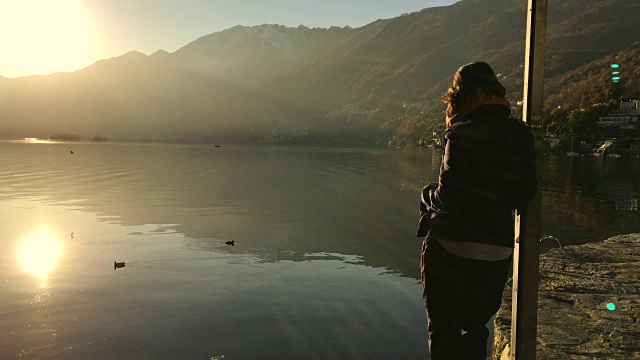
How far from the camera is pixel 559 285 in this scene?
8078mm

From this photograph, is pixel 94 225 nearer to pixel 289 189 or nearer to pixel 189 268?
pixel 189 268

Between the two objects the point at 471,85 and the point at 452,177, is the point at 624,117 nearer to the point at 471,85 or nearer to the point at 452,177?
the point at 471,85

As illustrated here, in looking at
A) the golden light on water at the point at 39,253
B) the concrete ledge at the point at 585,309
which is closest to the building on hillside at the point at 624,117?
the golden light on water at the point at 39,253

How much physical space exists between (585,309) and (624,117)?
164905 mm

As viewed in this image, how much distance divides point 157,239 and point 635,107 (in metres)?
161

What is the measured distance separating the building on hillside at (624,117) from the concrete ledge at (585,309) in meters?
158

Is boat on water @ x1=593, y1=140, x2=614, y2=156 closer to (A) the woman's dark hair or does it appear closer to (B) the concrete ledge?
(B) the concrete ledge

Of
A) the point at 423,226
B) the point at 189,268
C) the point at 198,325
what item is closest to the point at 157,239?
the point at 189,268

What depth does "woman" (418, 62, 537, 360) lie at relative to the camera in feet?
12.1

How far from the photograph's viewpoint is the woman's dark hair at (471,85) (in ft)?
12.5

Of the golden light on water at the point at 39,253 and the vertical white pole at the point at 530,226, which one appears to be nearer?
the vertical white pole at the point at 530,226

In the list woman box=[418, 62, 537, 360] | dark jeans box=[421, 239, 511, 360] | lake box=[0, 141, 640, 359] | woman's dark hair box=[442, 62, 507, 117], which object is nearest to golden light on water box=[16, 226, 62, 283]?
lake box=[0, 141, 640, 359]

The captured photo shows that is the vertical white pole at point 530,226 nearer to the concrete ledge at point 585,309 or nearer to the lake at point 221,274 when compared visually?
the concrete ledge at point 585,309

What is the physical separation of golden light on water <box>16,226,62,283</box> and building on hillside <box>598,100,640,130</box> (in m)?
157
